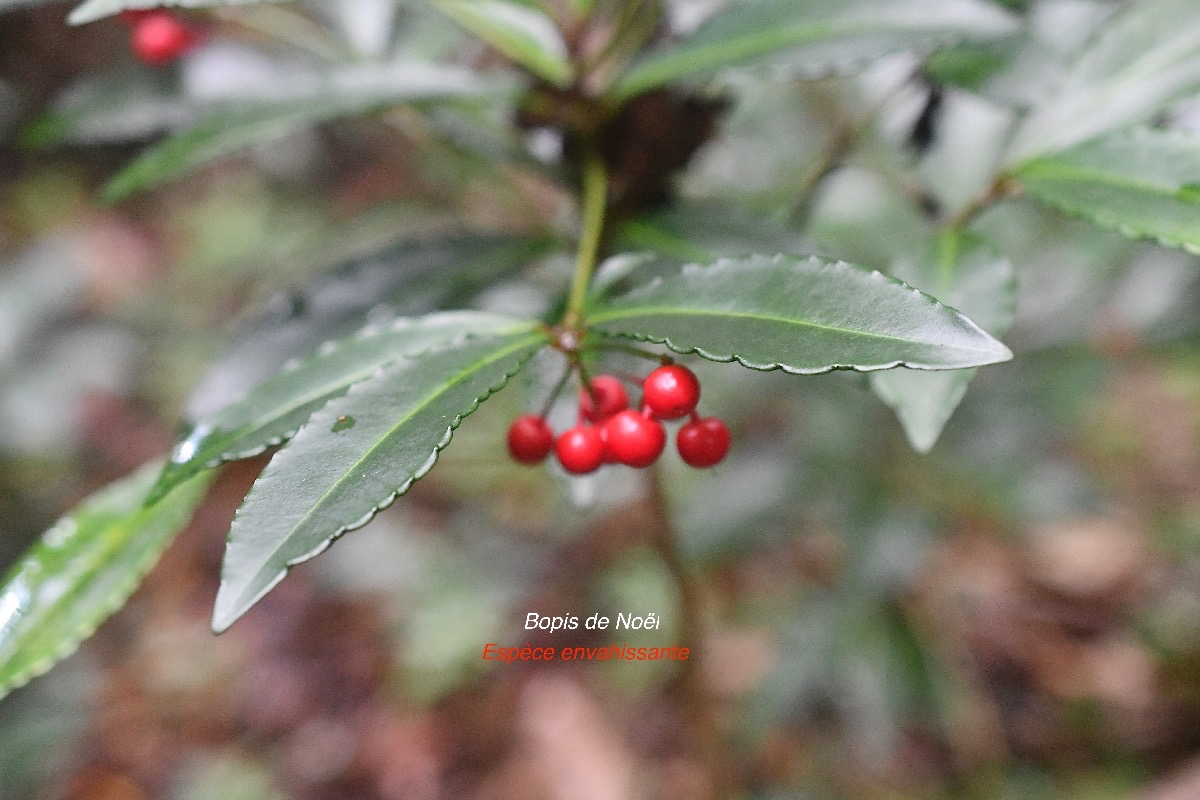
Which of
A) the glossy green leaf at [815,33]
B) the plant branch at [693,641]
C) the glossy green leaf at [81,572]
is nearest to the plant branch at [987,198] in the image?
the glossy green leaf at [815,33]

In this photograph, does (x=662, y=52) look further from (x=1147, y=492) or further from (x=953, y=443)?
(x=1147, y=492)

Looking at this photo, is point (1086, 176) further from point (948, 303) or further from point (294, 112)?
point (294, 112)

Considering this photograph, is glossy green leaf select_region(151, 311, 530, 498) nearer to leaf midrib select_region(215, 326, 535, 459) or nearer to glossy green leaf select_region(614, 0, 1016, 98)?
leaf midrib select_region(215, 326, 535, 459)

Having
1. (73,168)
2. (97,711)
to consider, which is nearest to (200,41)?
(97,711)

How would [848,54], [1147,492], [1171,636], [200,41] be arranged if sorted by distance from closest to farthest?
[848,54] < [200,41] < [1171,636] < [1147,492]

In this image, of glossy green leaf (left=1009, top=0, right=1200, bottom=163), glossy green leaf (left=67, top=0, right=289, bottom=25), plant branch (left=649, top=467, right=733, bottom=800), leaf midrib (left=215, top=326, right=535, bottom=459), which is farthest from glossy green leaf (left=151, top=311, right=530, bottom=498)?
glossy green leaf (left=1009, top=0, right=1200, bottom=163)

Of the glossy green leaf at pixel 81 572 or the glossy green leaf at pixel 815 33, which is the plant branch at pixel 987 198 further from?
the glossy green leaf at pixel 81 572
